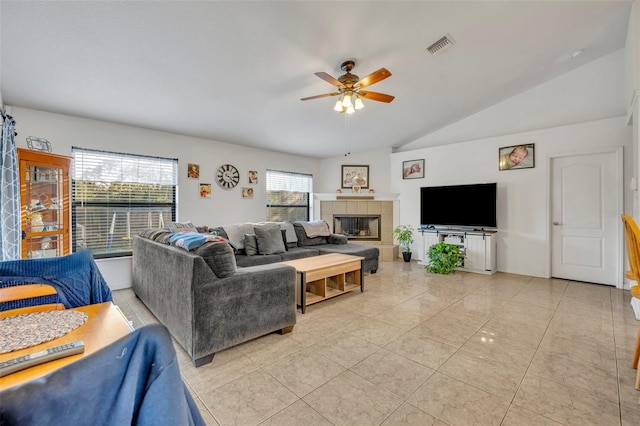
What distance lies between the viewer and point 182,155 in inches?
187

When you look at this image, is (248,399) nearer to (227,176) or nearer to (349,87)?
(349,87)

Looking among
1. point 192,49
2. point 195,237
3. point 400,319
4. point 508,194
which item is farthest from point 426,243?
point 192,49

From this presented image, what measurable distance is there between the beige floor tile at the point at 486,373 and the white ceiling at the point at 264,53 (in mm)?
3039

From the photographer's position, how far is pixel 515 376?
1.93 meters

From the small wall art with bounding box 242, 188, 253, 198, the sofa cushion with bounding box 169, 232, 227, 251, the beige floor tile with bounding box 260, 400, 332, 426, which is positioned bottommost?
the beige floor tile with bounding box 260, 400, 332, 426

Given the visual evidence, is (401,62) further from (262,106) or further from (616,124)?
(616,124)

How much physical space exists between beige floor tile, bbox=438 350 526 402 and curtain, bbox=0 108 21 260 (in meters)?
3.79

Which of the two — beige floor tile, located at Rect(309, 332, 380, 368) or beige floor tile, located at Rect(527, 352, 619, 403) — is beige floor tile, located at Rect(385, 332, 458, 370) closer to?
beige floor tile, located at Rect(309, 332, 380, 368)

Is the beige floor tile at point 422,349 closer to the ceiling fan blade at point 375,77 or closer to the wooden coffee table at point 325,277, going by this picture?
the wooden coffee table at point 325,277

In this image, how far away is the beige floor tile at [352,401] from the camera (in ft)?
5.14

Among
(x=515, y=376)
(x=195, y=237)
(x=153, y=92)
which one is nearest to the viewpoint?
(x=515, y=376)

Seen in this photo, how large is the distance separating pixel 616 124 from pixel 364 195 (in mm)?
4137

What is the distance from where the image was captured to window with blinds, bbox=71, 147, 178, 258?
3848 mm

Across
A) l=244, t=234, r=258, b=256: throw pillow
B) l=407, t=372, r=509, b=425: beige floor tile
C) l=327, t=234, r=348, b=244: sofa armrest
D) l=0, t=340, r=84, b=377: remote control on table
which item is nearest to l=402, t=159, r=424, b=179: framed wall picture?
l=327, t=234, r=348, b=244: sofa armrest
